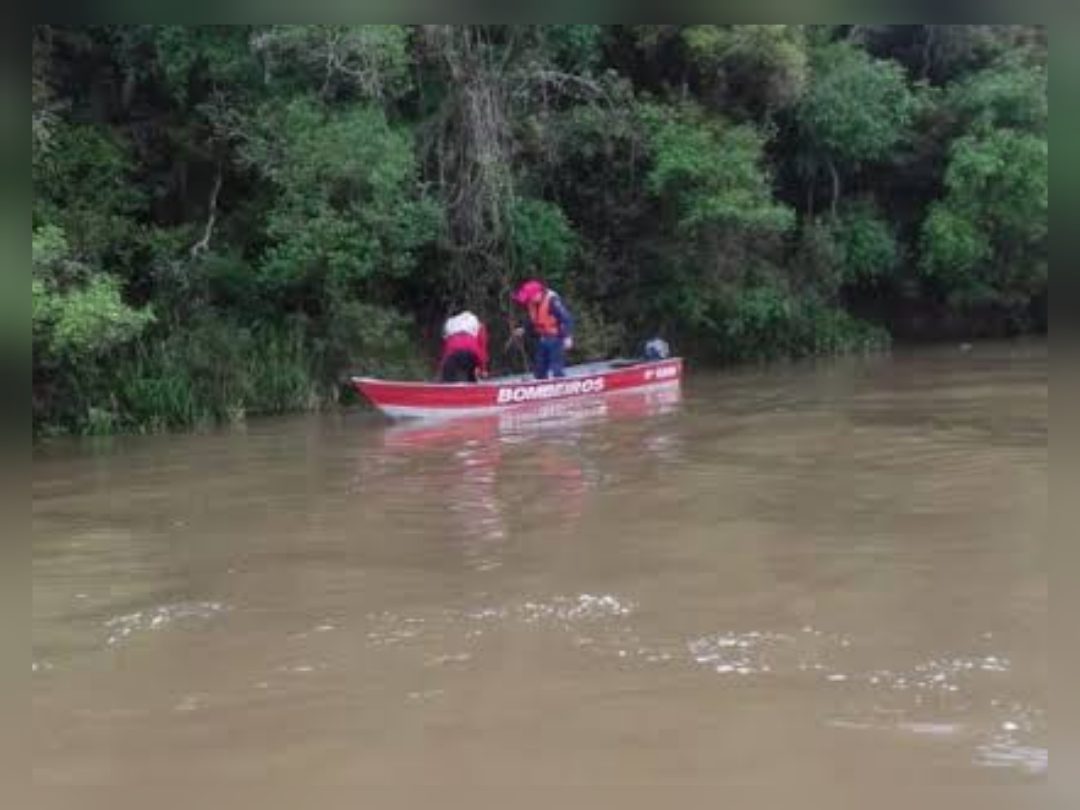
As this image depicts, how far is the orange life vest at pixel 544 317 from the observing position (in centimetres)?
1744

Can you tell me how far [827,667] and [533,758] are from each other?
1624 mm

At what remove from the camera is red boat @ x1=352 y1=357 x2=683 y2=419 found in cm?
1593

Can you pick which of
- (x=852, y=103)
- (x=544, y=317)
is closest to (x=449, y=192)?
(x=544, y=317)

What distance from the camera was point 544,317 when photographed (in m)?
17.5

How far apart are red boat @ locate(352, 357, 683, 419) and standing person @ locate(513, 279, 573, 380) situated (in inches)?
8.8

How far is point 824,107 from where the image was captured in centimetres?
2353

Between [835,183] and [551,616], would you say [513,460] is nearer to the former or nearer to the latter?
[551,616]

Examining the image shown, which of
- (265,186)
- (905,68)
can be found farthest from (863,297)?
(265,186)

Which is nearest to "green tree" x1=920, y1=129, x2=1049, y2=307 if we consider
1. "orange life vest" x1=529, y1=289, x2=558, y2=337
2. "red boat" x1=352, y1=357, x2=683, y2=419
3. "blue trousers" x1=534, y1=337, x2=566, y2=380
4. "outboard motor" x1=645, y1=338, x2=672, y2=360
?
"outboard motor" x1=645, y1=338, x2=672, y2=360

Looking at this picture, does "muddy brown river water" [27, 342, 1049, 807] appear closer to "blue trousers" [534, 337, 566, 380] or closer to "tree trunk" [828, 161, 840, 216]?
"blue trousers" [534, 337, 566, 380]

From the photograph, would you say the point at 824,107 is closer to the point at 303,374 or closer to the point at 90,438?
the point at 303,374

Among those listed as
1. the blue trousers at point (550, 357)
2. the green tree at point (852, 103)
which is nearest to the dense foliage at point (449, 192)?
the green tree at point (852, 103)

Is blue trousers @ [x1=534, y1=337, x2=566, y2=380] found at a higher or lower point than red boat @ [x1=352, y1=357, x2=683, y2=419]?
higher

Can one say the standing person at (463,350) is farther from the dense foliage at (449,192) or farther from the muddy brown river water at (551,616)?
the muddy brown river water at (551,616)
